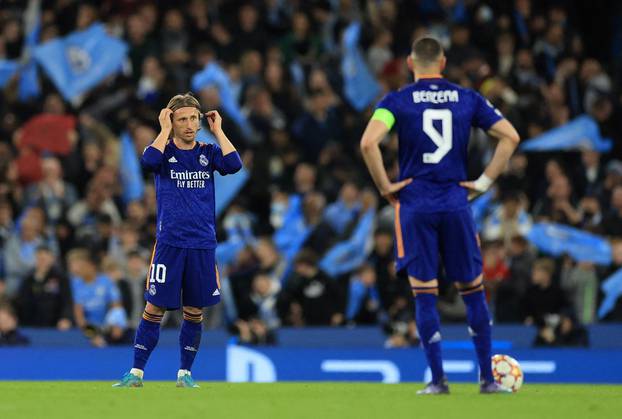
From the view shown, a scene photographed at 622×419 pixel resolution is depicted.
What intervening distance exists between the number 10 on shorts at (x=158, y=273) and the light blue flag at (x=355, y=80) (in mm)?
9741

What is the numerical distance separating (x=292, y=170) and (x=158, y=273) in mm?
8037

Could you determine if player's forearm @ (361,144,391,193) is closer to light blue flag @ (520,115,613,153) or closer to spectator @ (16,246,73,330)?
spectator @ (16,246,73,330)

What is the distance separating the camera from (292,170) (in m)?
18.6

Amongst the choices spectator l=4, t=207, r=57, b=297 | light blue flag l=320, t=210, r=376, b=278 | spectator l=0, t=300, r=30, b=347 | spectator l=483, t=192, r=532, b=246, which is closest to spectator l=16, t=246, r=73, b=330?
spectator l=4, t=207, r=57, b=297

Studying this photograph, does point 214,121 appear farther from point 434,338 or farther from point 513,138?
point 434,338

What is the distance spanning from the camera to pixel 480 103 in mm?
9789

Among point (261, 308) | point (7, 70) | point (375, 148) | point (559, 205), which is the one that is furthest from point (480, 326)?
point (7, 70)

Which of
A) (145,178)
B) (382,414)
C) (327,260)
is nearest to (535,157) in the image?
(327,260)

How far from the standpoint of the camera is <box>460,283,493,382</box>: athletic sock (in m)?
9.59

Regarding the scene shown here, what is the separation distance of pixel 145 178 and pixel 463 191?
381 inches

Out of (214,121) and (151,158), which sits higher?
(214,121)

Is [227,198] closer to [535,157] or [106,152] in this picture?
[106,152]

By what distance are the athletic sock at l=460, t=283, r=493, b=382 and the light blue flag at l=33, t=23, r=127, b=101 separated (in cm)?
1074

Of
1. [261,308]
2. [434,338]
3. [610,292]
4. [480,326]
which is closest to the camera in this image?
[434,338]
